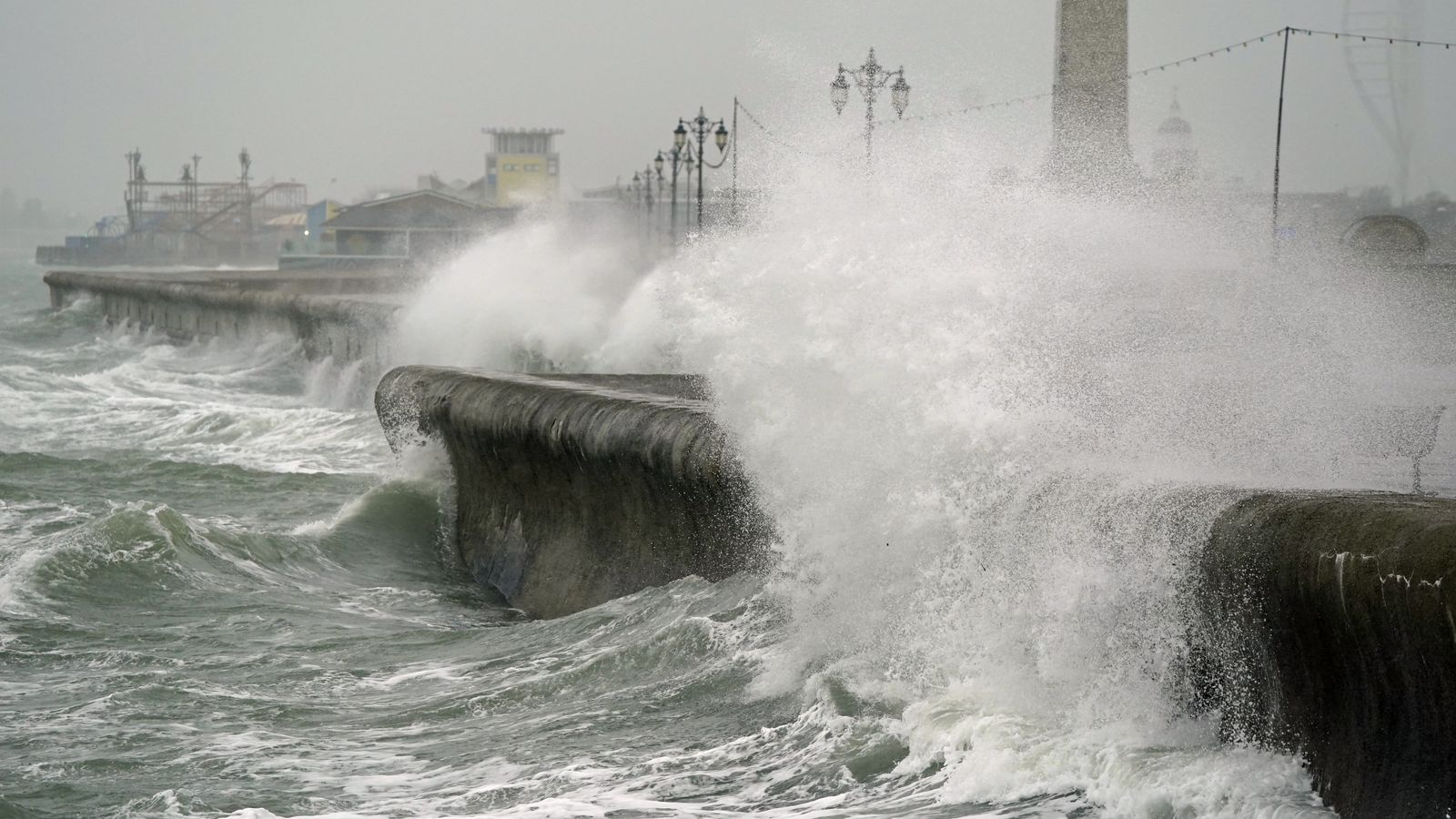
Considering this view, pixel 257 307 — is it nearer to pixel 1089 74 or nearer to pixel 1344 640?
pixel 1089 74

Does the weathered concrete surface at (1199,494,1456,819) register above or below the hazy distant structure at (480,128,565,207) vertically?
below

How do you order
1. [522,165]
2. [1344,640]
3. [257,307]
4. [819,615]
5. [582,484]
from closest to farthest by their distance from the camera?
1. [1344,640]
2. [819,615]
3. [582,484]
4. [257,307]
5. [522,165]

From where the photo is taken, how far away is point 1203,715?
3730mm

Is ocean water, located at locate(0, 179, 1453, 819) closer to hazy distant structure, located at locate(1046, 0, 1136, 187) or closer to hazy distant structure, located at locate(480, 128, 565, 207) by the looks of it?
hazy distant structure, located at locate(1046, 0, 1136, 187)

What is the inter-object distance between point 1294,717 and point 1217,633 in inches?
10.2

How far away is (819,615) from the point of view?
508 centimetres

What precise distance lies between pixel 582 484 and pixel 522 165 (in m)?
111

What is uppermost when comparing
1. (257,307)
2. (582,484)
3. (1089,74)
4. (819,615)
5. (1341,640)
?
(1089,74)

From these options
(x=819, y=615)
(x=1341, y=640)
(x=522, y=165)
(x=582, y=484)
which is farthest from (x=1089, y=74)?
(x=522, y=165)

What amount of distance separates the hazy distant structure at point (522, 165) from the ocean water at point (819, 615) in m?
101

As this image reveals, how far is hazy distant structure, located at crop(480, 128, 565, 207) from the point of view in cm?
11200

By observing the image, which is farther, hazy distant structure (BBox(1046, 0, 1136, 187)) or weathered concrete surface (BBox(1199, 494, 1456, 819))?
hazy distant structure (BBox(1046, 0, 1136, 187))

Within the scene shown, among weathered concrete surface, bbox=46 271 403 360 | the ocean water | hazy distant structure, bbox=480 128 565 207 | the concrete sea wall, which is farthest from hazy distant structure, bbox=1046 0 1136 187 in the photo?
hazy distant structure, bbox=480 128 565 207

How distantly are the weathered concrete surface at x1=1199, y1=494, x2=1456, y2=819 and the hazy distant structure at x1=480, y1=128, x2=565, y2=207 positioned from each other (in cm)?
10457
